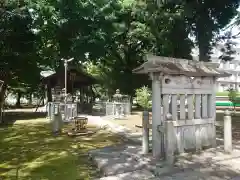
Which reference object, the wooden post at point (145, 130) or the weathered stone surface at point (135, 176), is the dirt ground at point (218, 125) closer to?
the wooden post at point (145, 130)

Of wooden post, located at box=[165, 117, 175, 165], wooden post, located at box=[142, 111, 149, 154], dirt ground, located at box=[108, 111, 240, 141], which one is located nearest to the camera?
wooden post, located at box=[165, 117, 175, 165]

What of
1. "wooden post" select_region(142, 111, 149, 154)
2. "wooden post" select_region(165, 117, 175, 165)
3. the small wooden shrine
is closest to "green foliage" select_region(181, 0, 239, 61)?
the small wooden shrine

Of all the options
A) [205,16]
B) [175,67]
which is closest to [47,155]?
[175,67]

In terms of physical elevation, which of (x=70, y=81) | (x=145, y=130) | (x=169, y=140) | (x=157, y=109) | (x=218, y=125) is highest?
(x=70, y=81)

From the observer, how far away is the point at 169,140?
558cm

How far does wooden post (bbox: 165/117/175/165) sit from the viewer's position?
5523mm

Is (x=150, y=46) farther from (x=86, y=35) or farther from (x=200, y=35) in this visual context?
(x=200, y=35)

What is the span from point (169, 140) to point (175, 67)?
171 cm

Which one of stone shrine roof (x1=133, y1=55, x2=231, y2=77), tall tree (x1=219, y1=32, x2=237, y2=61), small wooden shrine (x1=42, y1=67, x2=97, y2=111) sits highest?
tall tree (x1=219, y1=32, x2=237, y2=61)

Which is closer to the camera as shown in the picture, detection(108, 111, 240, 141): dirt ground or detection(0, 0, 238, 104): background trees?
detection(108, 111, 240, 141): dirt ground

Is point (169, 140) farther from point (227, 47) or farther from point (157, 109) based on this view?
point (227, 47)

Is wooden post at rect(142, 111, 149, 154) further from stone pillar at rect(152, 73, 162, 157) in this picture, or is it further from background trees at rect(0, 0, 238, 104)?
background trees at rect(0, 0, 238, 104)

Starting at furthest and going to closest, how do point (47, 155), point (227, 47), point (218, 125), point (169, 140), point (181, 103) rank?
point (227, 47)
point (218, 125)
point (47, 155)
point (181, 103)
point (169, 140)

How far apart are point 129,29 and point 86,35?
4735mm
